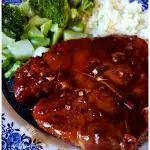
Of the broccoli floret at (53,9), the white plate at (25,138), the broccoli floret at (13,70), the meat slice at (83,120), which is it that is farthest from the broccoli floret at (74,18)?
the white plate at (25,138)

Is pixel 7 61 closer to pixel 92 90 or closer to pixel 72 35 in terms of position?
pixel 72 35

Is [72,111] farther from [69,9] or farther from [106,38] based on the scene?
[69,9]

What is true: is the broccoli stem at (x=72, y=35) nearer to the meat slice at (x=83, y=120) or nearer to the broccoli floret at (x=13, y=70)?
the broccoli floret at (x=13, y=70)

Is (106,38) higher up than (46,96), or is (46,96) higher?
(106,38)

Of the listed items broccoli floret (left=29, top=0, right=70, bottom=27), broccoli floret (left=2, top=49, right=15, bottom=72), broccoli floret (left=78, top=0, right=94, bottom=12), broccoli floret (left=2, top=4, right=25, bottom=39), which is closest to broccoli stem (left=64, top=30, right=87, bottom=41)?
broccoli floret (left=29, top=0, right=70, bottom=27)

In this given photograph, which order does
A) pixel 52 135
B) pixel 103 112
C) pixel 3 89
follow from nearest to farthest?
pixel 103 112 < pixel 52 135 < pixel 3 89

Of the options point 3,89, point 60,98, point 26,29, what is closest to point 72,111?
point 60,98
